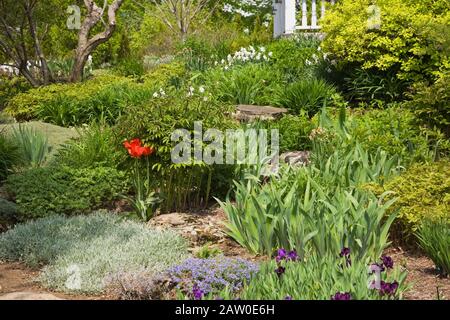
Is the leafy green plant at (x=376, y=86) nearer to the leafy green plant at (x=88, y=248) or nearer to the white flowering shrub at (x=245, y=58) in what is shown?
the white flowering shrub at (x=245, y=58)

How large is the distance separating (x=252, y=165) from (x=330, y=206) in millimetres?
2173

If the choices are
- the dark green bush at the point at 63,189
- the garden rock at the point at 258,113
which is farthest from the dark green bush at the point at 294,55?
the dark green bush at the point at 63,189

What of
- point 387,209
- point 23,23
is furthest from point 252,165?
point 23,23


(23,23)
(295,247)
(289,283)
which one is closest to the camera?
(289,283)

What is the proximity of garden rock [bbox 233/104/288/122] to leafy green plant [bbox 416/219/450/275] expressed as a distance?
4616 millimetres

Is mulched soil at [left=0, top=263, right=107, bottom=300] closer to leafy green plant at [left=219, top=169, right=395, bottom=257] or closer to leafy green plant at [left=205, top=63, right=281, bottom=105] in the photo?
leafy green plant at [left=219, top=169, right=395, bottom=257]

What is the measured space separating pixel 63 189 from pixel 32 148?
133 cm

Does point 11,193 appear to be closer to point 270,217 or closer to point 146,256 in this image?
point 146,256

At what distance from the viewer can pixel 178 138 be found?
6871mm

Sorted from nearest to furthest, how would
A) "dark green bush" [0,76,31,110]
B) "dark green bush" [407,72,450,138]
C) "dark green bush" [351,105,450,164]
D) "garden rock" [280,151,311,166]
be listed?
"dark green bush" [351,105,450,164] → "garden rock" [280,151,311,166] → "dark green bush" [407,72,450,138] → "dark green bush" [0,76,31,110]

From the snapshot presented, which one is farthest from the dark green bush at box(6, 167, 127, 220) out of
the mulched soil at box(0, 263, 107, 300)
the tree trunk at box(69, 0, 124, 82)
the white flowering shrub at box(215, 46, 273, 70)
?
the tree trunk at box(69, 0, 124, 82)

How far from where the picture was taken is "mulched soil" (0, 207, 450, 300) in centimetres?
488

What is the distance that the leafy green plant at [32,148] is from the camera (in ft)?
27.6

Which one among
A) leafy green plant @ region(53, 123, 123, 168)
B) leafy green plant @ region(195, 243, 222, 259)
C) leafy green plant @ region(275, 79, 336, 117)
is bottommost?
leafy green plant @ region(195, 243, 222, 259)
